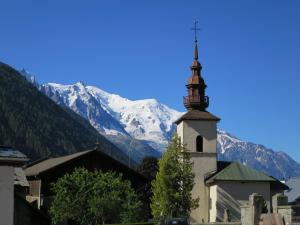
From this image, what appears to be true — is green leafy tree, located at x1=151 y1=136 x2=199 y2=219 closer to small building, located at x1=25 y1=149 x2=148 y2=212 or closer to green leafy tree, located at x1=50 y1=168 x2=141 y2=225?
small building, located at x1=25 y1=149 x2=148 y2=212

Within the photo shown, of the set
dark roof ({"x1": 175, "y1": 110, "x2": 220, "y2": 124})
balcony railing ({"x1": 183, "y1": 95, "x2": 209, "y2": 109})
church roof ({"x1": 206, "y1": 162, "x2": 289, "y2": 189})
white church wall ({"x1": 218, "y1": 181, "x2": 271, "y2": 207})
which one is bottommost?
white church wall ({"x1": 218, "y1": 181, "x2": 271, "y2": 207})

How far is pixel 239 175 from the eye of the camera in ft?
240

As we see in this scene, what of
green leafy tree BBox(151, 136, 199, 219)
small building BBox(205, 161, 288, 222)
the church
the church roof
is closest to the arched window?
the church

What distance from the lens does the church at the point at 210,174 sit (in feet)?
236

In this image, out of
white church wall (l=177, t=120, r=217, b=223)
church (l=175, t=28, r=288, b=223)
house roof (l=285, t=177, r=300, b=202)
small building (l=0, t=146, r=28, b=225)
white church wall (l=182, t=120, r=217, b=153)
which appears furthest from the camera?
house roof (l=285, t=177, r=300, b=202)

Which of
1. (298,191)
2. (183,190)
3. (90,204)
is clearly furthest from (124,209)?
(298,191)

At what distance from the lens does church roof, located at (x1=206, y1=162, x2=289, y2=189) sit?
237ft

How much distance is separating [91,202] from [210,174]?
3191cm

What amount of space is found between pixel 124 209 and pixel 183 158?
78.4 feet

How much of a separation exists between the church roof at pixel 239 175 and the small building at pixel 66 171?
1024cm

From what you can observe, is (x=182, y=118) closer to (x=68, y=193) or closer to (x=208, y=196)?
(x=208, y=196)

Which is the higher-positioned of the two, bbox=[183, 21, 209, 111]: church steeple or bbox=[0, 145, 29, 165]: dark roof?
bbox=[183, 21, 209, 111]: church steeple

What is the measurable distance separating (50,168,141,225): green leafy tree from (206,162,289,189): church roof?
26188mm

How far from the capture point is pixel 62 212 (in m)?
44.1
